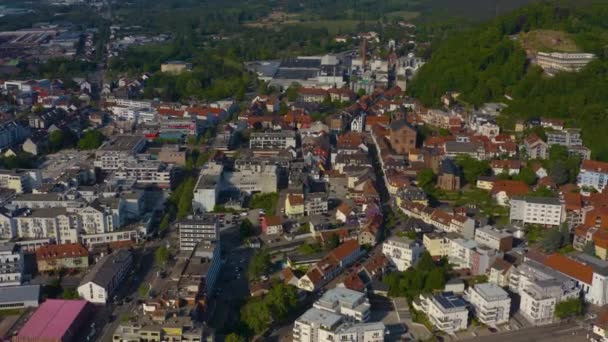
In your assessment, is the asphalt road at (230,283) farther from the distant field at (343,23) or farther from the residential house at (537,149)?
the distant field at (343,23)

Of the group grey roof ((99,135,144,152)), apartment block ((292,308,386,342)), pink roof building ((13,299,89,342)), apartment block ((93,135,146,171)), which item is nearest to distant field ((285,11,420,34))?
grey roof ((99,135,144,152))

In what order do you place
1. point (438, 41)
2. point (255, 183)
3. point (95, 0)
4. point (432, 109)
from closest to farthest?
point (255, 183) < point (432, 109) < point (438, 41) < point (95, 0)

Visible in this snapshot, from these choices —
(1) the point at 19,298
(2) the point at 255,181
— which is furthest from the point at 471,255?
(1) the point at 19,298

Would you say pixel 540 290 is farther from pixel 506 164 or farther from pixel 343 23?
pixel 343 23

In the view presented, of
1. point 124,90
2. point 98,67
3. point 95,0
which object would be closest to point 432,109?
point 124,90

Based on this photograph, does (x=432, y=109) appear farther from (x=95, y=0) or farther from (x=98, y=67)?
(x=95, y=0)
